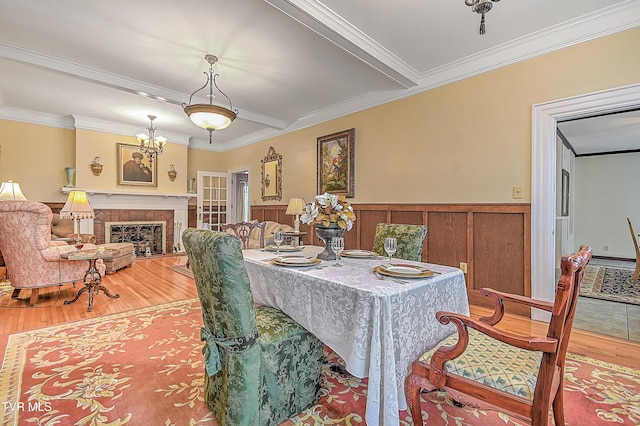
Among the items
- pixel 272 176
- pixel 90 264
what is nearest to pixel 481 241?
pixel 272 176

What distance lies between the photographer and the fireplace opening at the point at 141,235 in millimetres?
6141

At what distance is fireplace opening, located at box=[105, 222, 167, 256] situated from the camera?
6.14 m

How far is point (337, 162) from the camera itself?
4.75m

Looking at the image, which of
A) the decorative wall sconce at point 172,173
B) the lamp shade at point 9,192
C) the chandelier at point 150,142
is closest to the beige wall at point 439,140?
the chandelier at point 150,142

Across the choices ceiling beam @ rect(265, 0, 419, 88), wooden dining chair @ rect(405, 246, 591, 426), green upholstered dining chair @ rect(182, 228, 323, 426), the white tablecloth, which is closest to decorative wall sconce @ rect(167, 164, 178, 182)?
ceiling beam @ rect(265, 0, 419, 88)

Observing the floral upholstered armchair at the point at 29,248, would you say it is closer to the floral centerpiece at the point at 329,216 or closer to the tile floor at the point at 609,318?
the floral centerpiece at the point at 329,216

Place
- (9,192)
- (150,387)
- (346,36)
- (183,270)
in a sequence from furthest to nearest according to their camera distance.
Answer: (183,270) < (9,192) < (346,36) < (150,387)

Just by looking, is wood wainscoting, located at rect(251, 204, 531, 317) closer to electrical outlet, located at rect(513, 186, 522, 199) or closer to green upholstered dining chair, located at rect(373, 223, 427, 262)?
electrical outlet, located at rect(513, 186, 522, 199)

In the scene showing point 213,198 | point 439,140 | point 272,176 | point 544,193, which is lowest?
point 544,193

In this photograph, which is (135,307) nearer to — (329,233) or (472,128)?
(329,233)

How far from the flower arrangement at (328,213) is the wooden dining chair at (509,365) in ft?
2.96

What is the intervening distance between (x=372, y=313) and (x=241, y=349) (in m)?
0.59

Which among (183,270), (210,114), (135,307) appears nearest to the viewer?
(210,114)

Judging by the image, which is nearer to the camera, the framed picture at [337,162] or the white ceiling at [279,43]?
the white ceiling at [279,43]
